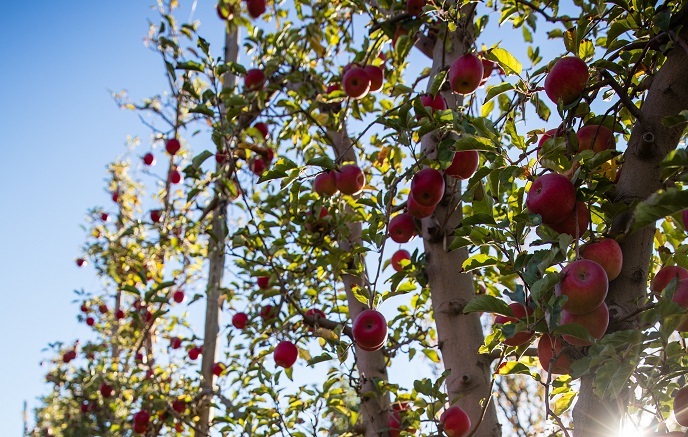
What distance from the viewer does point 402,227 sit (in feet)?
6.84

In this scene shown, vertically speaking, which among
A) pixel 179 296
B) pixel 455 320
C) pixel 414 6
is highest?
pixel 179 296

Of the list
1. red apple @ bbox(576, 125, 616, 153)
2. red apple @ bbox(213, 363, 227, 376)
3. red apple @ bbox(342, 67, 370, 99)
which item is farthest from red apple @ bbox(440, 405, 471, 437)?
red apple @ bbox(213, 363, 227, 376)

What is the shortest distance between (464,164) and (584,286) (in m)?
0.80

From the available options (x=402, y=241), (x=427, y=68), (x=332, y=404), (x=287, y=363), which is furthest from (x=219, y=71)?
(x=332, y=404)

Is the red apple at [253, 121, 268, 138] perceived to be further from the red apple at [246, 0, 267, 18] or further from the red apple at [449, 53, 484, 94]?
the red apple at [449, 53, 484, 94]

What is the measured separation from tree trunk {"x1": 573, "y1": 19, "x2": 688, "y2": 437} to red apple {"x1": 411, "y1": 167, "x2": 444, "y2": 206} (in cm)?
65

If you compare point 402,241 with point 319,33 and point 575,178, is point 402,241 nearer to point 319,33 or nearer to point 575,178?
point 575,178

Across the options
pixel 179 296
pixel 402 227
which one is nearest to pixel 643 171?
pixel 402 227

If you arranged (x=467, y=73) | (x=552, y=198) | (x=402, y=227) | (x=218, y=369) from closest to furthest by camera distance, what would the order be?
(x=552, y=198) < (x=467, y=73) < (x=402, y=227) < (x=218, y=369)

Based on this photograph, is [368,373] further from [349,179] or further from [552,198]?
[552,198]

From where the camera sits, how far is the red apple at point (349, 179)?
214 cm

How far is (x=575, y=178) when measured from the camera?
109 centimetres

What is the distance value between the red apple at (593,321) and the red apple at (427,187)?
74cm

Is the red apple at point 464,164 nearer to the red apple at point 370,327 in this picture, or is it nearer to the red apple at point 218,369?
the red apple at point 370,327
